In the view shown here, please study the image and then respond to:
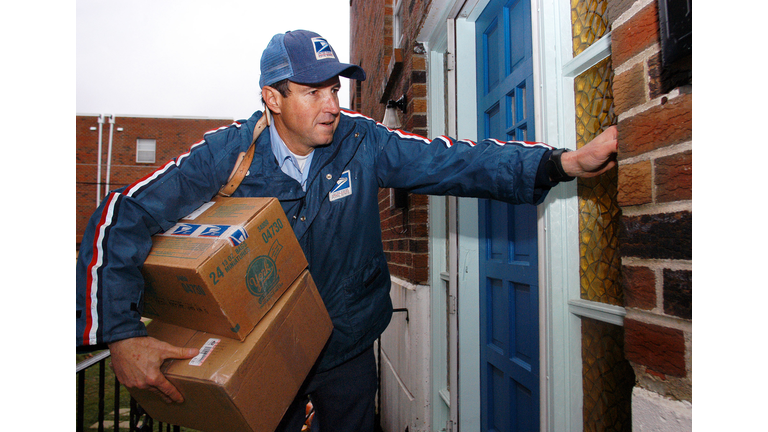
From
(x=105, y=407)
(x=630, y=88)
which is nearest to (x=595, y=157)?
(x=630, y=88)

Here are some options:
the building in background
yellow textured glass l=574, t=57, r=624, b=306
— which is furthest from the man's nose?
yellow textured glass l=574, t=57, r=624, b=306

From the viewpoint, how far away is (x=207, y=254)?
1.21 metres

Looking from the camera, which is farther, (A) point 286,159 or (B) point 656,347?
(A) point 286,159

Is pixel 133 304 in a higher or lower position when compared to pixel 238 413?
higher

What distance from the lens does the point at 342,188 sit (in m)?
1.86

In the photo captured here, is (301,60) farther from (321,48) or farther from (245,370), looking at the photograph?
(245,370)

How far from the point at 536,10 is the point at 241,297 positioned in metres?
1.54

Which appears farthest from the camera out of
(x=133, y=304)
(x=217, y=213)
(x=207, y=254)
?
(x=217, y=213)

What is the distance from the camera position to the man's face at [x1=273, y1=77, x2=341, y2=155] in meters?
1.82

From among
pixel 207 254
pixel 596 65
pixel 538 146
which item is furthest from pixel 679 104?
pixel 207 254

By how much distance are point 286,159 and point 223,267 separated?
0.81 m

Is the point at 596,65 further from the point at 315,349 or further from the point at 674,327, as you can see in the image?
the point at 315,349

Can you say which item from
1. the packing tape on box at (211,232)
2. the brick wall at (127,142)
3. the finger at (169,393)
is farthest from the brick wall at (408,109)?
the brick wall at (127,142)

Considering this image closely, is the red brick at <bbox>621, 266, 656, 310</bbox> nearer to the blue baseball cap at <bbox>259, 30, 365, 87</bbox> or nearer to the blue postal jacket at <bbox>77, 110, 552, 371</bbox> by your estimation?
the blue postal jacket at <bbox>77, 110, 552, 371</bbox>
